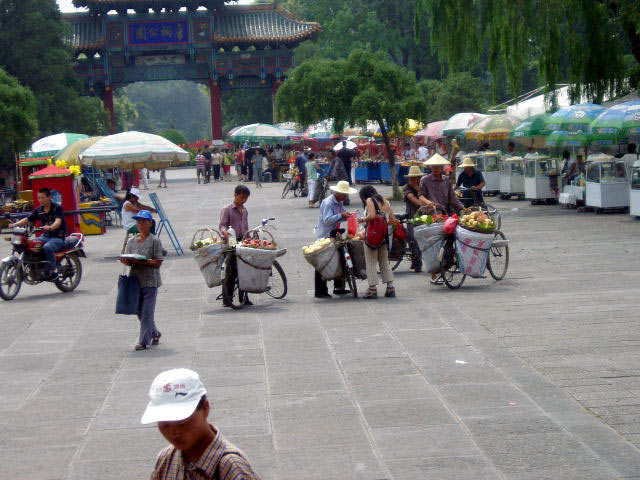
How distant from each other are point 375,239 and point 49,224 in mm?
5133

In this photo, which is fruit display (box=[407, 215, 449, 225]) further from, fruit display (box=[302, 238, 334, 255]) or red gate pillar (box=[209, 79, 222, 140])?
red gate pillar (box=[209, 79, 222, 140])

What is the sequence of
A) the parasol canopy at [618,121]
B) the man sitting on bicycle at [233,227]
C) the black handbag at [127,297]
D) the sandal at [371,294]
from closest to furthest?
1. the black handbag at [127,297]
2. the man sitting on bicycle at [233,227]
3. the sandal at [371,294]
4. the parasol canopy at [618,121]

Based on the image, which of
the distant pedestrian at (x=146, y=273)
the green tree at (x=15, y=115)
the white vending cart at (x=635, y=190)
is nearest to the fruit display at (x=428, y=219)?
the distant pedestrian at (x=146, y=273)

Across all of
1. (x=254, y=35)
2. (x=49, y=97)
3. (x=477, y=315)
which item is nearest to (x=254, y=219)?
(x=477, y=315)

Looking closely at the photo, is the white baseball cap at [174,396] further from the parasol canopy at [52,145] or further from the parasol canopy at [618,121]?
the parasol canopy at [52,145]

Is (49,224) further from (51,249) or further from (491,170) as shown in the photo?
(491,170)

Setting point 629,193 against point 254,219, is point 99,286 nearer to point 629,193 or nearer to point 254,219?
point 254,219

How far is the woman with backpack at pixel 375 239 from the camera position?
11.2 m

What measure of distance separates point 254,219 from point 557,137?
8023 millimetres

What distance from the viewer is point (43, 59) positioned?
130 feet

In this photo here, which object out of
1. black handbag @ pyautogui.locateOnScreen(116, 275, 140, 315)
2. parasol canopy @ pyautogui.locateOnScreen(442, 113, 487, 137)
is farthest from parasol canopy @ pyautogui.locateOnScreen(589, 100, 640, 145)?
black handbag @ pyautogui.locateOnScreen(116, 275, 140, 315)

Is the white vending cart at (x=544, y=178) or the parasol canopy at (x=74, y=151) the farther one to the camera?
the white vending cart at (x=544, y=178)

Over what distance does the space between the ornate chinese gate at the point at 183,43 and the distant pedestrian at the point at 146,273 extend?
44.3 meters

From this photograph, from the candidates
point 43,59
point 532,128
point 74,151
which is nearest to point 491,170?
point 532,128
